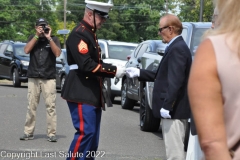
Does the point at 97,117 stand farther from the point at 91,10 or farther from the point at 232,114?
the point at 232,114

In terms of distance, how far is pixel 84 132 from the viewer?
6.20m

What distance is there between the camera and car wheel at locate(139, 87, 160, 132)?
1099 centimetres

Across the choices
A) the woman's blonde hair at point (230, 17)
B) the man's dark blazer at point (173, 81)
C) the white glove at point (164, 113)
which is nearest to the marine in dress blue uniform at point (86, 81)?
the man's dark blazer at point (173, 81)

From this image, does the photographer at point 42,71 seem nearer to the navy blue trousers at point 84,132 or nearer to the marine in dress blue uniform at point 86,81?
the marine in dress blue uniform at point 86,81

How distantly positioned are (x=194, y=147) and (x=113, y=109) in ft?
36.2

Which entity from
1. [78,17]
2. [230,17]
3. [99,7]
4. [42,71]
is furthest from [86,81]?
[78,17]

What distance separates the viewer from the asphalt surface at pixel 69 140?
28.5ft

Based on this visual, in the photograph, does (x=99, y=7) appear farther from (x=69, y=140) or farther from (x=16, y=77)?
(x=16, y=77)

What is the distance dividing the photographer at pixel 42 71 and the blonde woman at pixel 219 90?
7.08m

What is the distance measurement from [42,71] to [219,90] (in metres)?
7.27

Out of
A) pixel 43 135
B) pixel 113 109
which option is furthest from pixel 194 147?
pixel 113 109

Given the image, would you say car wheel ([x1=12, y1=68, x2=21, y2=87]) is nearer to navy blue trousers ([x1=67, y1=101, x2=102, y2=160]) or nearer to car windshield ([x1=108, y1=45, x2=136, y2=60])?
car windshield ([x1=108, y1=45, x2=136, y2=60])

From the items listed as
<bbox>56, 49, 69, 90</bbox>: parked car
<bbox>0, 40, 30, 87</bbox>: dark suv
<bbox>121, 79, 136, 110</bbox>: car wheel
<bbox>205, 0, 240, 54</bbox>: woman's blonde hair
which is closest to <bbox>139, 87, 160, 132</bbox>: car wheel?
<bbox>121, 79, 136, 110</bbox>: car wheel

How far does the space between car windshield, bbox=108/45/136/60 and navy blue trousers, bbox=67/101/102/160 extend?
1209 centimetres
